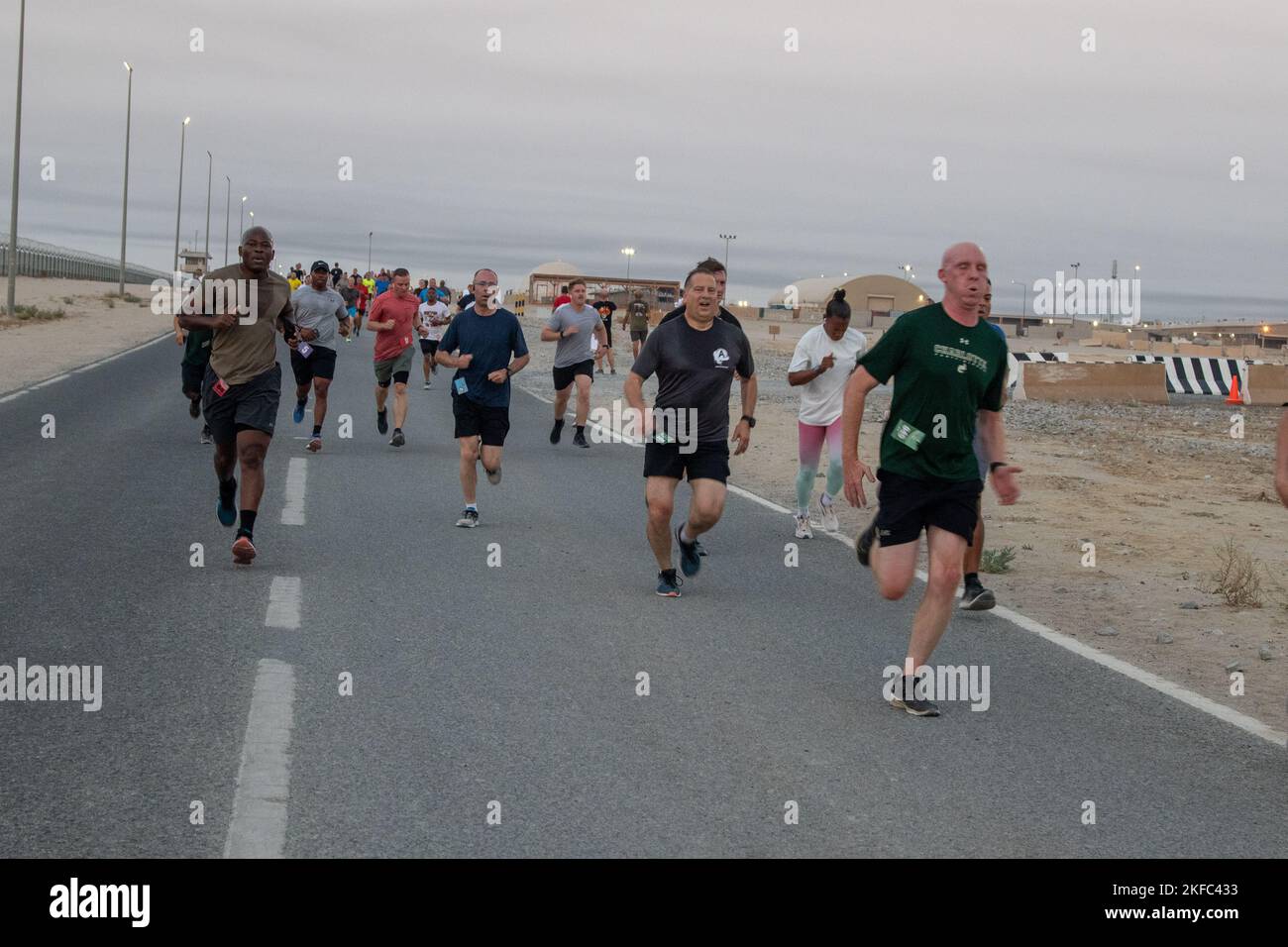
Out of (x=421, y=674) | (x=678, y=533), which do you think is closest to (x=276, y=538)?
(x=678, y=533)

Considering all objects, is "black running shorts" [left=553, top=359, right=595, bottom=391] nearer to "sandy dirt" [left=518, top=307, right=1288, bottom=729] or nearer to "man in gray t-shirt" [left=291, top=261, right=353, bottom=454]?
"sandy dirt" [left=518, top=307, right=1288, bottom=729]

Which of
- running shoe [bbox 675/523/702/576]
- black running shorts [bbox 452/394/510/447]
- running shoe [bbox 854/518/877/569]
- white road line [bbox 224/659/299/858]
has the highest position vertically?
black running shorts [bbox 452/394/510/447]

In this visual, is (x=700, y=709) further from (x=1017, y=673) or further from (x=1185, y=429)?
→ (x=1185, y=429)

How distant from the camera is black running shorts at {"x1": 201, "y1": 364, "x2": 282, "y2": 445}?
959 centimetres

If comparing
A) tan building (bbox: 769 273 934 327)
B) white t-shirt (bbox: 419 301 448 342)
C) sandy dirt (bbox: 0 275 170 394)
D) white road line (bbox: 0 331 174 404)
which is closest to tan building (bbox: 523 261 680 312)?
tan building (bbox: 769 273 934 327)

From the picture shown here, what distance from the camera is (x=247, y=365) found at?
379 inches

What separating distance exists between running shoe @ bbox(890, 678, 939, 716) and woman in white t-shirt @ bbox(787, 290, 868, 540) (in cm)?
448

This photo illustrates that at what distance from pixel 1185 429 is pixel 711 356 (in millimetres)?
18728

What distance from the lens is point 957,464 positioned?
22.2ft

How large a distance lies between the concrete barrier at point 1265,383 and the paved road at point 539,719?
965 inches

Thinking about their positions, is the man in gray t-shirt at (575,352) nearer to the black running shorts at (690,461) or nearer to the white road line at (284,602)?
the black running shorts at (690,461)

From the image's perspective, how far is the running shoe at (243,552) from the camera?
941 cm

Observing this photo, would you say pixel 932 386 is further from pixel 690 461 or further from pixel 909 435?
pixel 690 461

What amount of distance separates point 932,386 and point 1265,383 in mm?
28895
